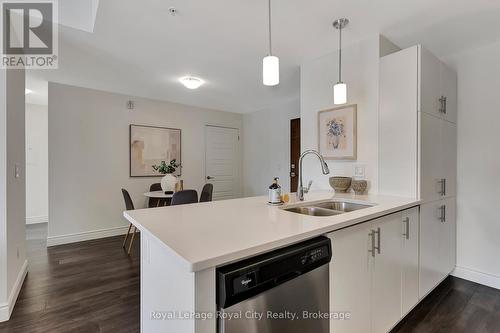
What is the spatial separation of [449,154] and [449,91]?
0.63 m

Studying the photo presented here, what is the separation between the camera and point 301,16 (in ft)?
6.56

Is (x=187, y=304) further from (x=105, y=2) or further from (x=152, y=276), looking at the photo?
(x=105, y=2)

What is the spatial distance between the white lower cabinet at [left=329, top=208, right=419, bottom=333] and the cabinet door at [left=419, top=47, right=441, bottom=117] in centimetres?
91

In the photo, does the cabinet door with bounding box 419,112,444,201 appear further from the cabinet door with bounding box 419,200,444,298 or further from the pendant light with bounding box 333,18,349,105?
the pendant light with bounding box 333,18,349,105

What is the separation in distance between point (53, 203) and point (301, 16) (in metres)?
4.10

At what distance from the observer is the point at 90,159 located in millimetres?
3938

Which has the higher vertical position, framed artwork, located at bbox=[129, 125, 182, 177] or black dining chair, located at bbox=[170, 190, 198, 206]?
framed artwork, located at bbox=[129, 125, 182, 177]

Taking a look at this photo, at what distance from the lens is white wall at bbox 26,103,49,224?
4.92m

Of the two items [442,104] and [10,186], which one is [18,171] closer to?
[10,186]

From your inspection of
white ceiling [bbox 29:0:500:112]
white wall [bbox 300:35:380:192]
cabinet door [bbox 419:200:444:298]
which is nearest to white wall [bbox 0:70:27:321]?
white ceiling [bbox 29:0:500:112]

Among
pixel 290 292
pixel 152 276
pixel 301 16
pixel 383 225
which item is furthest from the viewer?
pixel 301 16

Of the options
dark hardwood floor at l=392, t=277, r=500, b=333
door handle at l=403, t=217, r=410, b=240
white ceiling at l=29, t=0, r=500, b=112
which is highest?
white ceiling at l=29, t=0, r=500, b=112

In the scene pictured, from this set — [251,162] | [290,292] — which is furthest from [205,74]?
[290,292]

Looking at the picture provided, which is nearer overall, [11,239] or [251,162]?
[11,239]
